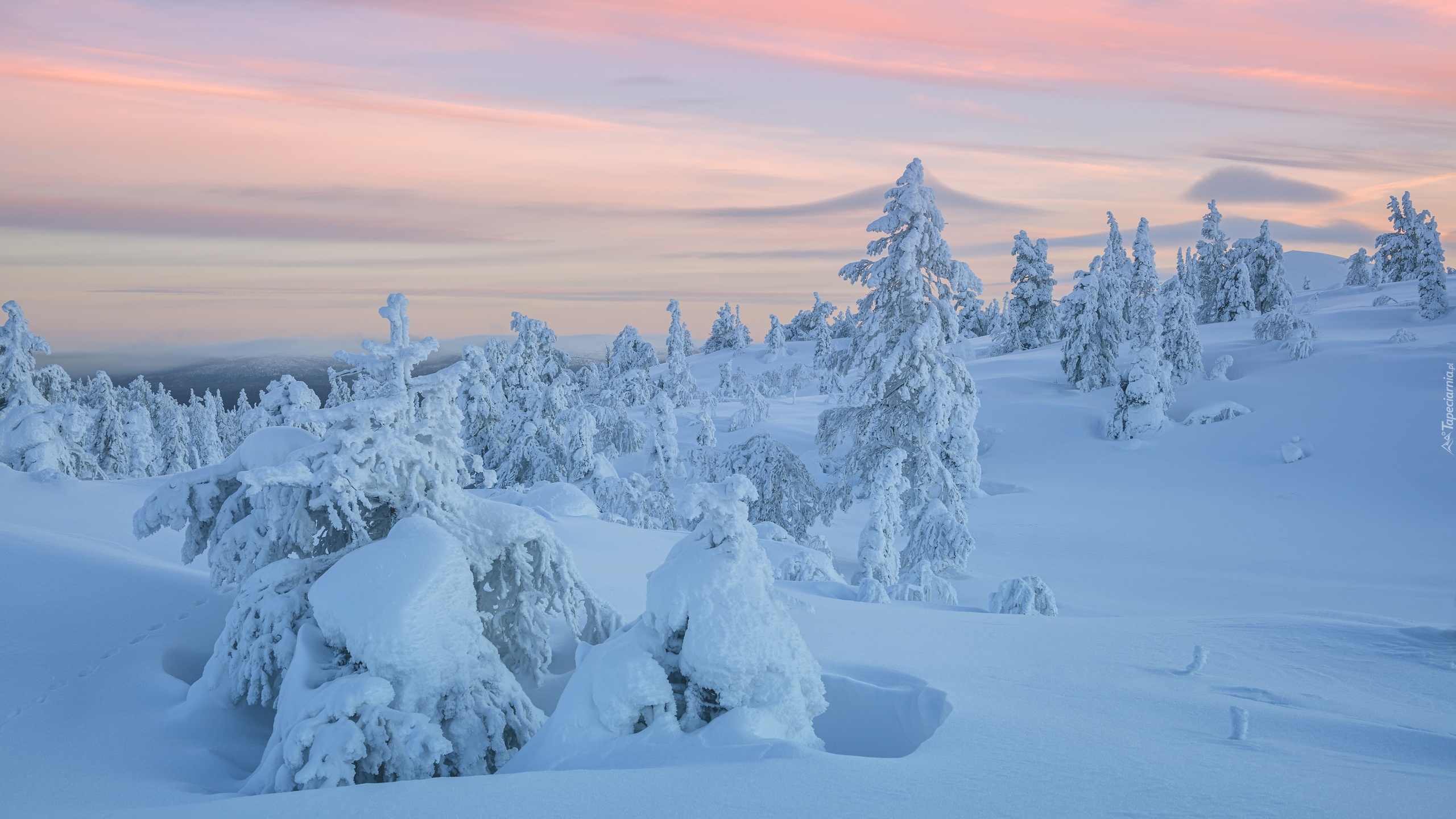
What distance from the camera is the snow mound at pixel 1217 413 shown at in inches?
1478

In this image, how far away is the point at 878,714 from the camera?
7.52 metres

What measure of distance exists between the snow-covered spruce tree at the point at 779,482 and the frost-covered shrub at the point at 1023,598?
6969mm

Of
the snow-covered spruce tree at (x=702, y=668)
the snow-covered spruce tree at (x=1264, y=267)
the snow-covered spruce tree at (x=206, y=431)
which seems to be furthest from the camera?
the snow-covered spruce tree at (x=206, y=431)

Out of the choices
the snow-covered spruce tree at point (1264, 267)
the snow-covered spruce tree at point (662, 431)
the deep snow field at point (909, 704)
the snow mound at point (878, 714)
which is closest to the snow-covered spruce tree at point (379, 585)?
the deep snow field at point (909, 704)

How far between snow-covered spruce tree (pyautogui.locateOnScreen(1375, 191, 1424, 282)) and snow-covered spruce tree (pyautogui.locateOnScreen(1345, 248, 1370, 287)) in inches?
413

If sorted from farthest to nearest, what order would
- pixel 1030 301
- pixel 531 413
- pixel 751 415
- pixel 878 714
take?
pixel 1030 301 < pixel 751 415 < pixel 531 413 < pixel 878 714

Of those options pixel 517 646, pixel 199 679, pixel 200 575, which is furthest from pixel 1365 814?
pixel 200 575

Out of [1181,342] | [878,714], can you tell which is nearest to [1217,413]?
[1181,342]

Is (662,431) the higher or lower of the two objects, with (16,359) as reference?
lower

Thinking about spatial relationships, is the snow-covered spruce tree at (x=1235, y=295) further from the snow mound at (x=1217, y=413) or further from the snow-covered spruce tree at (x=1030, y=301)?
the snow mound at (x=1217, y=413)

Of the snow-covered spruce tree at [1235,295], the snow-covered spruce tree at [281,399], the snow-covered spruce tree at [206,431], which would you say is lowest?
the snow-covered spruce tree at [206,431]

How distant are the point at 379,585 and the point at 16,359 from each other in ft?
104

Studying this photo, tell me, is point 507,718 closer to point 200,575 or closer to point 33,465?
point 200,575

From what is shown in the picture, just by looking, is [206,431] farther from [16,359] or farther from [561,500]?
[561,500]
